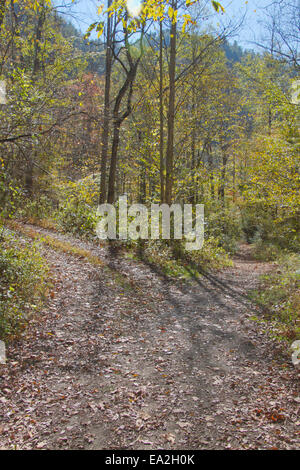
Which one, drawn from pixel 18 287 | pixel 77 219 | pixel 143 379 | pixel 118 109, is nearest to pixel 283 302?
pixel 143 379

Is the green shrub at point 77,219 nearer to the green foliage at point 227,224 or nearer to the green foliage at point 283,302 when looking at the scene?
the green foliage at point 283,302

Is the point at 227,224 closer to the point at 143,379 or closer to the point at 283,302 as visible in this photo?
the point at 283,302

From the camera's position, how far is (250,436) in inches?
144

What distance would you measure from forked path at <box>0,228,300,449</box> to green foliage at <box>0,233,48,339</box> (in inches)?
10.0

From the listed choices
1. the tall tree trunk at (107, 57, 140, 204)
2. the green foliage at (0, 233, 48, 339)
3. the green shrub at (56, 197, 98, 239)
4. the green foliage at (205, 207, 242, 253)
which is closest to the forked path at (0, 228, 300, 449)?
the green foliage at (0, 233, 48, 339)

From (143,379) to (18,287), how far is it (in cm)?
294

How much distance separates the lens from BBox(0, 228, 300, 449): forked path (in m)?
3.68

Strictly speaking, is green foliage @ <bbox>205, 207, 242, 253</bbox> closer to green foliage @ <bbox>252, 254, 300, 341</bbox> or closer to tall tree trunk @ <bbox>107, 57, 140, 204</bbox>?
tall tree trunk @ <bbox>107, 57, 140, 204</bbox>

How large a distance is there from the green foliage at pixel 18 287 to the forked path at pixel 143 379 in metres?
0.25

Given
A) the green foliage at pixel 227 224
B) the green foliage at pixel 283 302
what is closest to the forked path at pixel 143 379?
the green foliage at pixel 283 302

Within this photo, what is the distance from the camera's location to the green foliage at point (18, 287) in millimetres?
5520

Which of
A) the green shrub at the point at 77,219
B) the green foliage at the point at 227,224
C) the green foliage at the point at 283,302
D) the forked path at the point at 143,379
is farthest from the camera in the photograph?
the green foliage at the point at 227,224

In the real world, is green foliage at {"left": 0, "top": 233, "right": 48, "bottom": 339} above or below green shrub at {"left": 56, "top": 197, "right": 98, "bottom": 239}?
below
